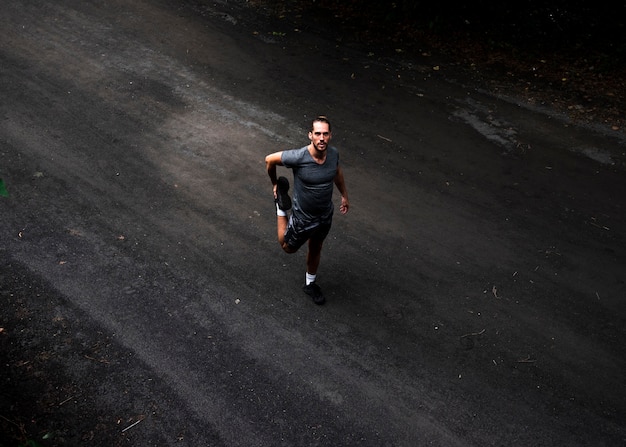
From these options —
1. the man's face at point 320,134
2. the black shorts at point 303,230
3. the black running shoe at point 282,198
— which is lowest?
the black shorts at point 303,230

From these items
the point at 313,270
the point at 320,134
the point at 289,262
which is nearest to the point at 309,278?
the point at 313,270

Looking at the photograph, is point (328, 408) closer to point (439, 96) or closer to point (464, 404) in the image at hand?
point (464, 404)

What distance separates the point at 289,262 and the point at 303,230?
1.22 meters

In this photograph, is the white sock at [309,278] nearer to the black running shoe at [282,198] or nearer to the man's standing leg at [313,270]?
the man's standing leg at [313,270]

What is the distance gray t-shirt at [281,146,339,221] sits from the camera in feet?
19.1

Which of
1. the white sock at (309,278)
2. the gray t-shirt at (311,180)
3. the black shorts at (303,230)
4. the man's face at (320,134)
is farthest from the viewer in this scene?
the white sock at (309,278)

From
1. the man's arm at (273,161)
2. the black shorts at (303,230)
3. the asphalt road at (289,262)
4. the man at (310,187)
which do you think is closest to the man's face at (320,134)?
the man at (310,187)

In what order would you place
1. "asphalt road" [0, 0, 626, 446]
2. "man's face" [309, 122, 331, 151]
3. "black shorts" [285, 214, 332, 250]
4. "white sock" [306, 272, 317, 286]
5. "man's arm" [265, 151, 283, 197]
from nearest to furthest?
"man's face" [309, 122, 331, 151]
"asphalt road" [0, 0, 626, 446]
"man's arm" [265, 151, 283, 197]
"black shorts" [285, 214, 332, 250]
"white sock" [306, 272, 317, 286]

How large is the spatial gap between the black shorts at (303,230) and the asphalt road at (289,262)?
0.84 m

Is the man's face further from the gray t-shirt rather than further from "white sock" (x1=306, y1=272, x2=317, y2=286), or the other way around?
"white sock" (x1=306, y1=272, x2=317, y2=286)

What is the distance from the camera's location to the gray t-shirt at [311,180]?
5816 millimetres

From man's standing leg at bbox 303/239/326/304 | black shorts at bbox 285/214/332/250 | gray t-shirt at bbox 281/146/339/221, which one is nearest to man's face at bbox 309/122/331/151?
gray t-shirt at bbox 281/146/339/221

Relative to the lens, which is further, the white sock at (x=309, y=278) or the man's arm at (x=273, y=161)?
the white sock at (x=309, y=278)

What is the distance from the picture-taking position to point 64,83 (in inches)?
399
